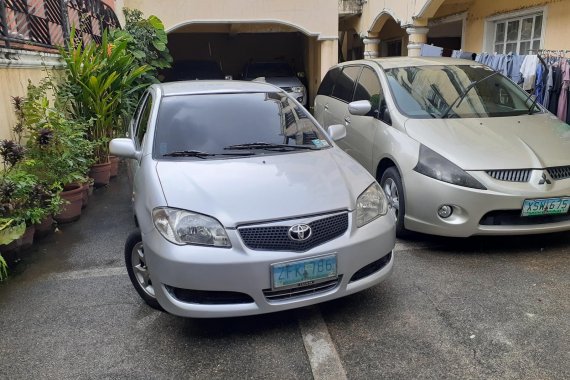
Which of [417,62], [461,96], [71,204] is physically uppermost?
[417,62]

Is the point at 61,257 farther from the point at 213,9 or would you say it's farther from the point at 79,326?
the point at 213,9

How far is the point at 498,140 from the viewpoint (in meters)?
3.97

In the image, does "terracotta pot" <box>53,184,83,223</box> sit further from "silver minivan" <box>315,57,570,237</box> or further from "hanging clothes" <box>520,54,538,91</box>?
"hanging clothes" <box>520,54,538,91</box>

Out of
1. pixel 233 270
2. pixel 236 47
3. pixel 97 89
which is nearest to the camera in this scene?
pixel 233 270

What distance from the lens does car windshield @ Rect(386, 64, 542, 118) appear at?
454cm

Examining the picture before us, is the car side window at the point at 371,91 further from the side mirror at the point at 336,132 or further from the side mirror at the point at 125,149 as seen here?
the side mirror at the point at 125,149

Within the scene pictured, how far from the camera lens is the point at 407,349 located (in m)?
2.68

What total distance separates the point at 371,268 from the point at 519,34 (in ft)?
23.9

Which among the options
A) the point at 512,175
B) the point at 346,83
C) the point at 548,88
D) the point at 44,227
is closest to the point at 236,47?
the point at 346,83

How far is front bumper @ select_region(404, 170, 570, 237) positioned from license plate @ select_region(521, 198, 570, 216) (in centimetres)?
3

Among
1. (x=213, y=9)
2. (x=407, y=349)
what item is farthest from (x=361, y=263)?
(x=213, y=9)

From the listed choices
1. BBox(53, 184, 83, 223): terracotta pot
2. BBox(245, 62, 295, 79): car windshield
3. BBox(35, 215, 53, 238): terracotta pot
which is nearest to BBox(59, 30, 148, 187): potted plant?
BBox(53, 184, 83, 223): terracotta pot

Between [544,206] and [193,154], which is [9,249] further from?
[544,206]

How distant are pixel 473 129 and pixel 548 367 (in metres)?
2.27
